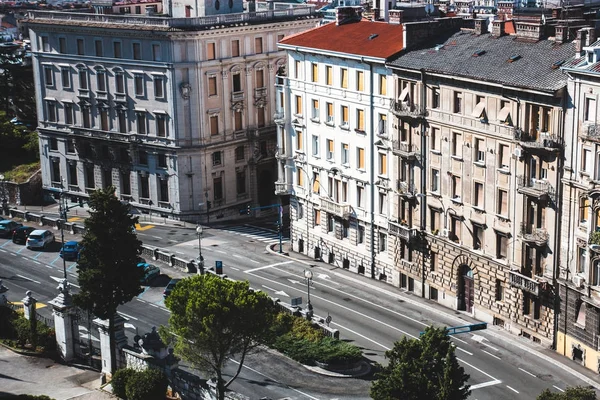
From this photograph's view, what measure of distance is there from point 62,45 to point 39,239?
29.1 metres

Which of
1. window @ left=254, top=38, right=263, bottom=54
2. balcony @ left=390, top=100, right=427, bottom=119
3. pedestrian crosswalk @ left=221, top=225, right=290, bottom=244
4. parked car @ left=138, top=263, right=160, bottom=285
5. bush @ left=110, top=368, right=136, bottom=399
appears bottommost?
pedestrian crosswalk @ left=221, top=225, right=290, bottom=244

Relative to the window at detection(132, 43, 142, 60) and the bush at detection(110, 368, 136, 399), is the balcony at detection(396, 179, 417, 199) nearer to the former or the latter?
the bush at detection(110, 368, 136, 399)

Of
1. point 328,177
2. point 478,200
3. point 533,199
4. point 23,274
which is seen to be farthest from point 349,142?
point 23,274

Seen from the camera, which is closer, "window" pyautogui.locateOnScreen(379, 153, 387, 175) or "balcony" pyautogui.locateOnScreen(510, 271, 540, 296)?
"balcony" pyautogui.locateOnScreen(510, 271, 540, 296)

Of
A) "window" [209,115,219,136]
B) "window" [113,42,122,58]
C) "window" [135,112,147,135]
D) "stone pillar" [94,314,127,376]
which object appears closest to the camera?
"stone pillar" [94,314,127,376]

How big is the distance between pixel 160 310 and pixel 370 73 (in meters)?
27.7

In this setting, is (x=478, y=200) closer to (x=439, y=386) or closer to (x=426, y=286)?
(x=426, y=286)

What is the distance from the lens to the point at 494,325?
88750 mm

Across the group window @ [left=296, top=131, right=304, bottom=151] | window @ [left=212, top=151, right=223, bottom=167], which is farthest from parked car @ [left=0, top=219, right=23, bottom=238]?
window @ [left=296, top=131, right=304, bottom=151]

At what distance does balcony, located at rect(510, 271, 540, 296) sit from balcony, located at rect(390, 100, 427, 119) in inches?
640

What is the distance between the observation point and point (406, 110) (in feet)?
309

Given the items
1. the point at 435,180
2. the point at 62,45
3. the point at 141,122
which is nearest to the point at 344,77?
the point at 435,180

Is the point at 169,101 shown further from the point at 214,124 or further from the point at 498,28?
the point at 498,28

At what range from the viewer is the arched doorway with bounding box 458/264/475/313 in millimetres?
91438
